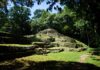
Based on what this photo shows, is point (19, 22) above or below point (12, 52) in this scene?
above

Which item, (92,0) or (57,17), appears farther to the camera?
(57,17)

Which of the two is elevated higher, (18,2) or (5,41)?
(18,2)

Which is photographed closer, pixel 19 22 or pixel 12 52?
pixel 12 52

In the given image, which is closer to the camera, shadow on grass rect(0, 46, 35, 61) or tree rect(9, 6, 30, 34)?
shadow on grass rect(0, 46, 35, 61)

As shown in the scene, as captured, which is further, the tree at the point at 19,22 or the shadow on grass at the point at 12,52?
the tree at the point at 19,22

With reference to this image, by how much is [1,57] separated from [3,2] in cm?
559

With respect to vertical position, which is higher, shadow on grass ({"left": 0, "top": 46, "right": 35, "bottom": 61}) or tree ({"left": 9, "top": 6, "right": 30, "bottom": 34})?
tree ({"left": 9, "top": 6, "right": 30, "bottom": 34})

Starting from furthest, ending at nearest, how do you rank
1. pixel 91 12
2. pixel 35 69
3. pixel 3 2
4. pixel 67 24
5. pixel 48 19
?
pixel 48 19
pixel 67 24
pixel 3 2
pixel 91 12
pixel 35 69

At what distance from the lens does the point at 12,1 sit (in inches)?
802

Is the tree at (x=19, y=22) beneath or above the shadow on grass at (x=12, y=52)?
above

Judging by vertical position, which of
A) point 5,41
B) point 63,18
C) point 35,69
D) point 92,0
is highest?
point 63,18

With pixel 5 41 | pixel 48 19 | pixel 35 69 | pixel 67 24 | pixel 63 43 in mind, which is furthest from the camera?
pixel 48 19

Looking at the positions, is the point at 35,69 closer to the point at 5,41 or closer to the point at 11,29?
the point at 5,41

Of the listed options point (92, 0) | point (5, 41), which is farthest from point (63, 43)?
point (92, 0)
